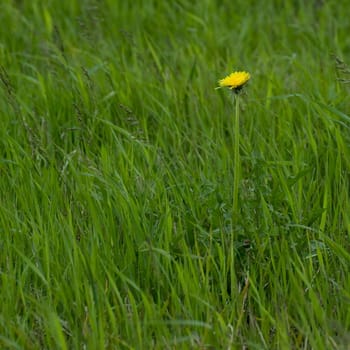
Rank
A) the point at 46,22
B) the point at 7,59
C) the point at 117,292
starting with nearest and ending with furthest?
the point at 117,292
the point at 7,59
the point at 46,22

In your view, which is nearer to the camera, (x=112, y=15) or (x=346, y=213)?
(x=346, y=213)

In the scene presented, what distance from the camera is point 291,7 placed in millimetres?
4637

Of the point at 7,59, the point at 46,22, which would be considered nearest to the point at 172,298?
the point at 7,59

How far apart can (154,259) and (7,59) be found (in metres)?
1.89

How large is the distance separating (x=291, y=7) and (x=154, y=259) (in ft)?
8.26

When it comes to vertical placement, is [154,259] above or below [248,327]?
above

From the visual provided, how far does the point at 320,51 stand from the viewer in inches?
161

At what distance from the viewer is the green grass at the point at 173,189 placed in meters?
2.38

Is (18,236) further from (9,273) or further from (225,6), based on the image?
(225,6)

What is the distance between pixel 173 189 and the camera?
2.89 meters

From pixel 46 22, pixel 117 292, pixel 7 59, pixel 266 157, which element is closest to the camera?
pixel 117 292

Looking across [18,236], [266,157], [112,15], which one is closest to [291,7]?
[112,15]

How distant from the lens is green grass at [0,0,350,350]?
238 centimetres

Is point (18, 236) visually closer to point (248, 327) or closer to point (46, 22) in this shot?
point (248, 327)
